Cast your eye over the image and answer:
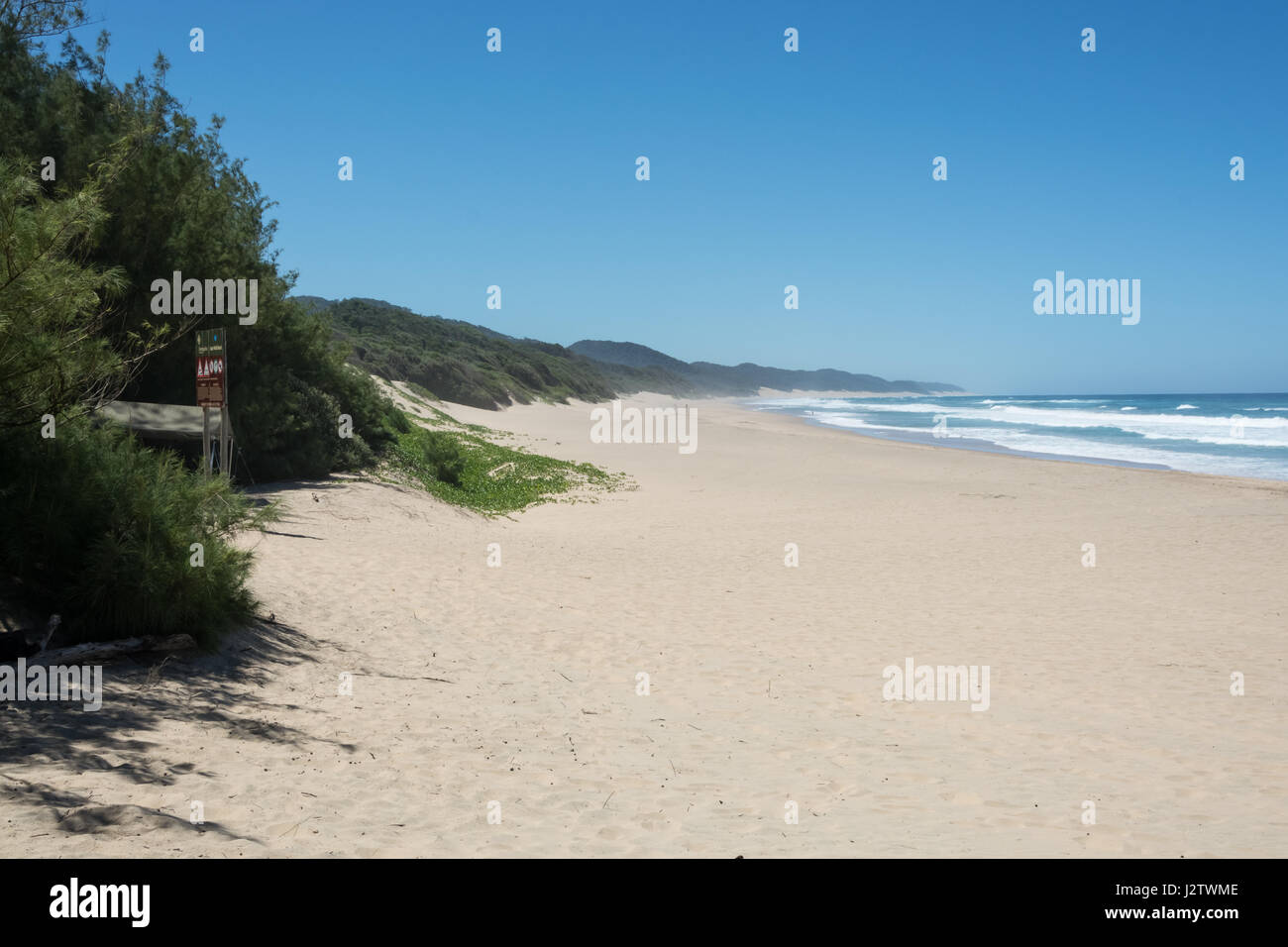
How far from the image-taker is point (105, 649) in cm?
643

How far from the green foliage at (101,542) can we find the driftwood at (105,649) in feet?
0.61

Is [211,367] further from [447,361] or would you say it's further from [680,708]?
[447,361]

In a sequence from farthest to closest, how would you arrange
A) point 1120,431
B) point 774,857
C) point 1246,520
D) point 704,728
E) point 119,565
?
point 1120,431, point 1246,520, point 704,728, point 119,565, point 774,857

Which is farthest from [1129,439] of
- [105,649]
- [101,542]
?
[105,649]

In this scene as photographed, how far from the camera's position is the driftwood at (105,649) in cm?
609

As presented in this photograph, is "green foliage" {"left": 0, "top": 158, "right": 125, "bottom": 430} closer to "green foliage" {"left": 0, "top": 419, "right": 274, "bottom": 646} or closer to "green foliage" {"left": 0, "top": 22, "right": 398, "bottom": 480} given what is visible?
"green foliage" {"left": 0, "top": 419, "right": 274, "bottom": 646}

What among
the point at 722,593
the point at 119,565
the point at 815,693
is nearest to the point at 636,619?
the point at 722,593

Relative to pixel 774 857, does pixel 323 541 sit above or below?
above

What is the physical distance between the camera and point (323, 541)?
12891mm

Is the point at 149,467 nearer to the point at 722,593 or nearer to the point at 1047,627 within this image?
the point at 722,593

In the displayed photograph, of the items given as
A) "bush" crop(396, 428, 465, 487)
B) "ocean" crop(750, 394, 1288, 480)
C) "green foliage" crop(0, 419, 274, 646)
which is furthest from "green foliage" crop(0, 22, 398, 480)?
"ocean" crop(750, 394, 1288, 480)

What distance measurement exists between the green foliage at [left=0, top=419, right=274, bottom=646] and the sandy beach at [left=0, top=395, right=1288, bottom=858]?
54cm

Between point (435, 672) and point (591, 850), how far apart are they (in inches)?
158

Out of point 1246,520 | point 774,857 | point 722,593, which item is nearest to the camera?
point 774,857
